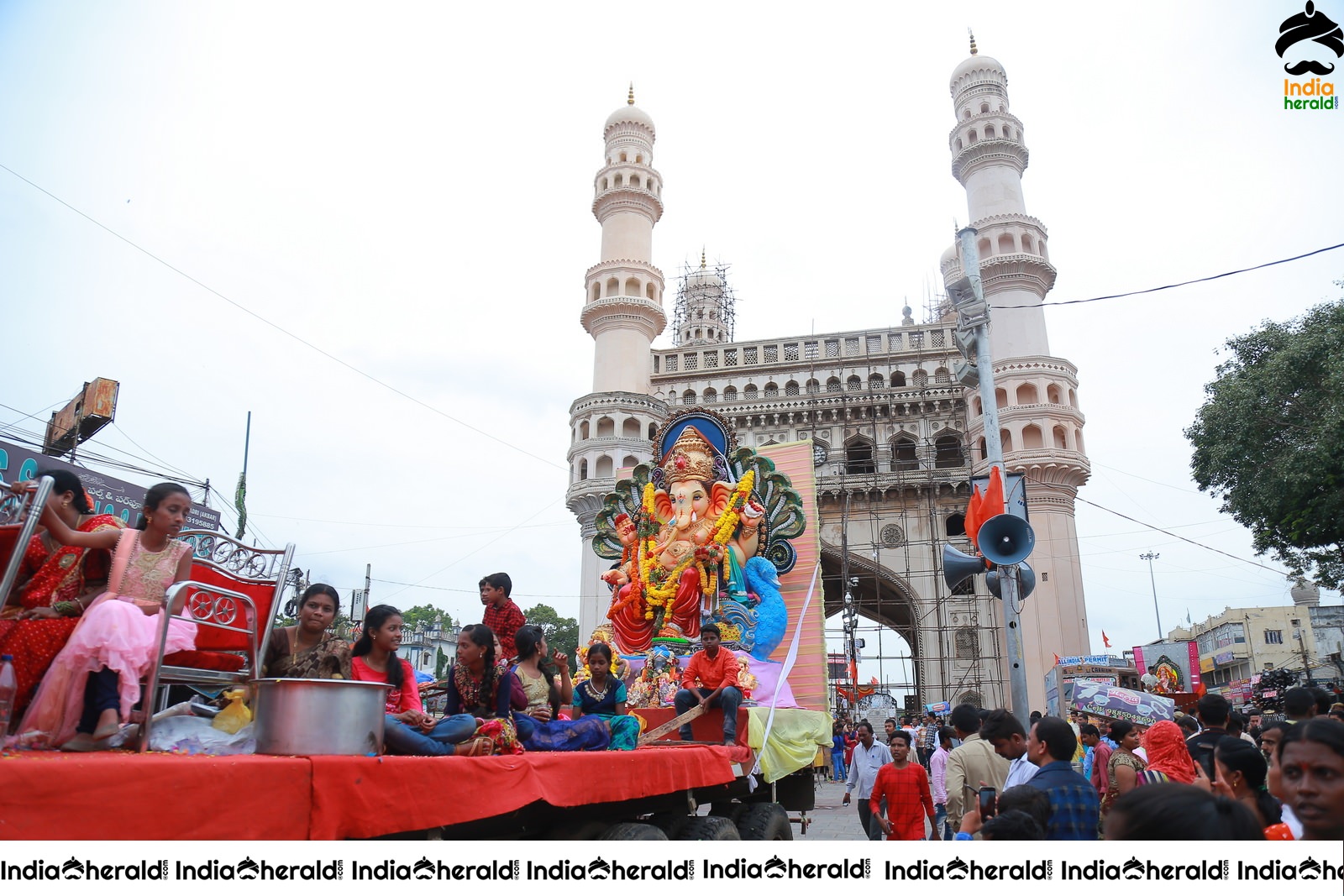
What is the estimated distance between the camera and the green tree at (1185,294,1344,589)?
834 inches

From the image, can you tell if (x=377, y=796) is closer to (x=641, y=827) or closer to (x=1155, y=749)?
(x=641, y=827)

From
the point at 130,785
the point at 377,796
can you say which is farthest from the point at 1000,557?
the point at 130,785

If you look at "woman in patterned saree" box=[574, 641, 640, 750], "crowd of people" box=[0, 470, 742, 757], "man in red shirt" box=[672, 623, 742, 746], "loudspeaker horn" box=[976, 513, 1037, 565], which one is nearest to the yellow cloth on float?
"man in red shirt" box=[672, 623, 742, 746]

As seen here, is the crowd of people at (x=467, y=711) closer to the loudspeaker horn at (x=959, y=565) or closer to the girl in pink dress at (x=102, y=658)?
the girl in pink dress at (x=102, y=658)

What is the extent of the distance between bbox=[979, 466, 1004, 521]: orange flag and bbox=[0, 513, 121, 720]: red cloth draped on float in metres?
8.77

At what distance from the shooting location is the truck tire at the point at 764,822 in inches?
319

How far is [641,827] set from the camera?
528 cm

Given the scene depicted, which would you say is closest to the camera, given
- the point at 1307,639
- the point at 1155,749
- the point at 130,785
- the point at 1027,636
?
the point at 130,785

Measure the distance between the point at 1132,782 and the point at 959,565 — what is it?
Result: 4058 millimetres

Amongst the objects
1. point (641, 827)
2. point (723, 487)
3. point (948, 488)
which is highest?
point (948, 488)

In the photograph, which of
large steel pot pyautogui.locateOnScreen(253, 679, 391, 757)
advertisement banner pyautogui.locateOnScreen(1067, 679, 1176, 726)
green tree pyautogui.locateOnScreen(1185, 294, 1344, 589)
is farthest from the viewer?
green tree pyautogui.locateOnScreen(1185, 294, 1344, 589)

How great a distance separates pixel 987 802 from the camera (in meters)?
5.27

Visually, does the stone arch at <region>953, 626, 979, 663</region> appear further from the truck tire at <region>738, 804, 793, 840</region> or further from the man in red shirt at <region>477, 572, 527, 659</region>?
the man in red shirt at <region>477, 572, 527, 659</region>

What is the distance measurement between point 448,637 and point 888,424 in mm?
48092
